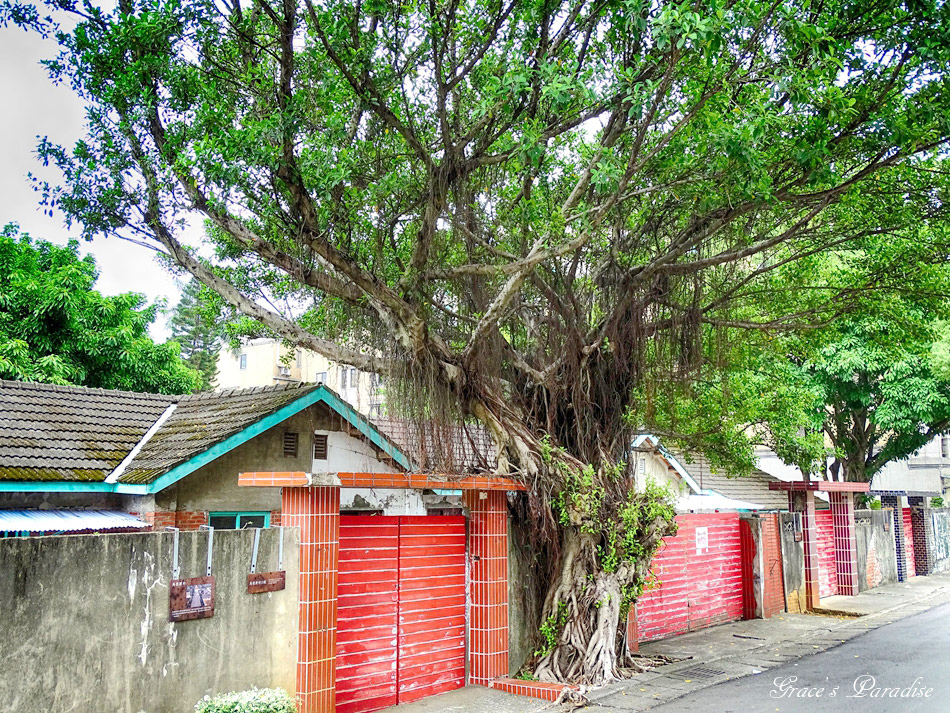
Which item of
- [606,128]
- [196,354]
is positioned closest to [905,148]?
[606,128]

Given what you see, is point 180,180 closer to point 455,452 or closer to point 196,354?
point 455,452

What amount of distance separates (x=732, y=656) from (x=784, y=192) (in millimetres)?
7018

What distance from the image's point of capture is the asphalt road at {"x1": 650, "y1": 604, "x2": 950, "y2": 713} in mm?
8617

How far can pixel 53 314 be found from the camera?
17.4 m

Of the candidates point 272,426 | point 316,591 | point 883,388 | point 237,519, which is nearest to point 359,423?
point 272,426

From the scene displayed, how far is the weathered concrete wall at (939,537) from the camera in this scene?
2478cm

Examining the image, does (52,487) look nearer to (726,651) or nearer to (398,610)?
(398,610)

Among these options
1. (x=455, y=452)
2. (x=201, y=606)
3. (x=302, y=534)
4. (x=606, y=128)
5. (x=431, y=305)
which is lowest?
(x=201, y=606)

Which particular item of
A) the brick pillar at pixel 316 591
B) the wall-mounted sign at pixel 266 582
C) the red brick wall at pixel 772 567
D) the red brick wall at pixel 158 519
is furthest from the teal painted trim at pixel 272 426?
the red brick wall at pixel 772 567

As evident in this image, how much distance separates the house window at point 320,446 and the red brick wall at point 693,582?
564 centimetres

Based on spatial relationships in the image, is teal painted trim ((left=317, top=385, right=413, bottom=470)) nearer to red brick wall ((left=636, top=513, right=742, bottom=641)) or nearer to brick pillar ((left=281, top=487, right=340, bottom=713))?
brick pillar ((left=281, top=487, right=340, bottom=713))

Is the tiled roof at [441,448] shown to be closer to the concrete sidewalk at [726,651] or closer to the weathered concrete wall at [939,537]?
the concrete sidewalk at [726,651]

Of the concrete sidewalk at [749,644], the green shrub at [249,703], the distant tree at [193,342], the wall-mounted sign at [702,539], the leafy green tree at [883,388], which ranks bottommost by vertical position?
the concrete sidewalk at [749,644]

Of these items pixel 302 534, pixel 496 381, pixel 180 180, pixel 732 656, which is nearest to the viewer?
pixel 302 534
